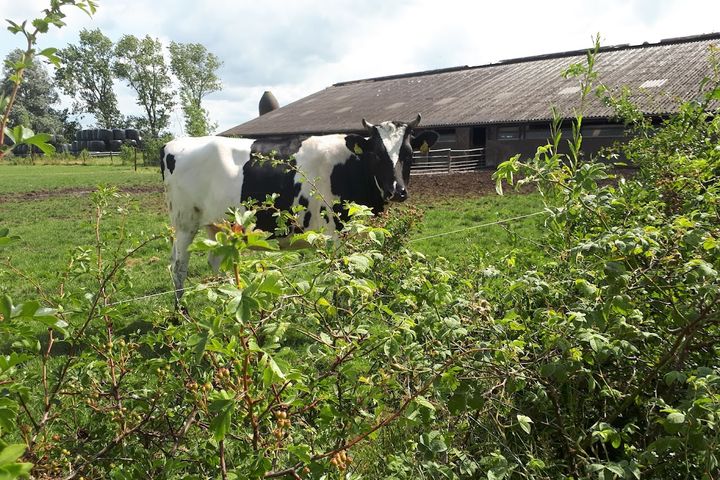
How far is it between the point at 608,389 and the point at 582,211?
73 centimetres

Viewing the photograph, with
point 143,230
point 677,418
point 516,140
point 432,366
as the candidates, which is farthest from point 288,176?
point 516,140

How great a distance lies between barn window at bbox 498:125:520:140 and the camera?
83.7 feet

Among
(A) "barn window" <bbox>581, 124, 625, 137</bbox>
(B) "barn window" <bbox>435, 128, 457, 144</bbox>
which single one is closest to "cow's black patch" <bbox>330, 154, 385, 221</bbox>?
(A) "barn window" <bbox>581, 124, 625, 137</bbox>

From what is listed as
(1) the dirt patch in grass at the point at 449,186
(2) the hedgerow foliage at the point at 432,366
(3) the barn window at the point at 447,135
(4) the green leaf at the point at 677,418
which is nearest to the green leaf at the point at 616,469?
(2) the hedgerow foliage at the point at 432,366

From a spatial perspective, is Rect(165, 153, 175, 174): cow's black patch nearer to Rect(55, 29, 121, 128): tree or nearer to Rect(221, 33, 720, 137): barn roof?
Rect(221, 33, 720, 137): barn roof

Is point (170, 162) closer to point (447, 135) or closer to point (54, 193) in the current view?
point (54, 193)

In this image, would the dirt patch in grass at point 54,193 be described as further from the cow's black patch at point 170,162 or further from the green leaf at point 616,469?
the green leaf at point 616,469

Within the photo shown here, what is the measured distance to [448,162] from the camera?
23297mm

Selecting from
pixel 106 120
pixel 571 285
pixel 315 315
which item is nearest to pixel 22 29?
pixel 315 315

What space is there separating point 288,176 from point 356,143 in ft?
2.72

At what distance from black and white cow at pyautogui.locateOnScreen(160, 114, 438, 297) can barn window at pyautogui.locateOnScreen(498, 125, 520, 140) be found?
20792 mm

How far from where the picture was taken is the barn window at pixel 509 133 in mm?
25520

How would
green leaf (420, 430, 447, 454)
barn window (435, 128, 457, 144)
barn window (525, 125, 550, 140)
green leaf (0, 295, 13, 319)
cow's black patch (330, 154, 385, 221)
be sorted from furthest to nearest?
barn window (435, 128, 457, 144) → barn window (525, 125, 550, 140) → cow's black patch (330, 154, 385, 221) → green leaf (420, 430, 447, 454) → green leaf (0, 295, 13, 319)

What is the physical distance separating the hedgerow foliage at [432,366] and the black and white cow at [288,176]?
3.62 metres
